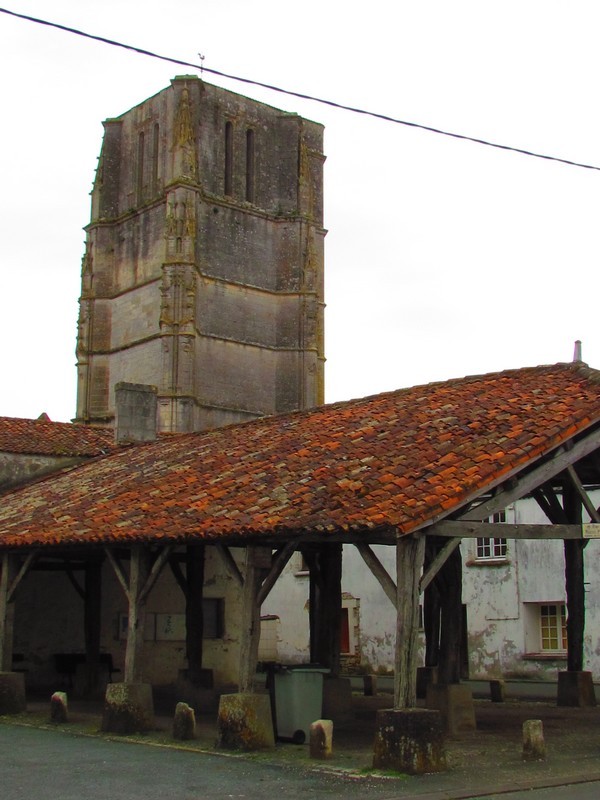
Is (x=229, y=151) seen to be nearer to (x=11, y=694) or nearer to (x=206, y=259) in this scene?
(x=206, y=259)

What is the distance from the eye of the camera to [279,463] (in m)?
15.4

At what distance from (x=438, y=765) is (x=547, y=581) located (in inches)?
619

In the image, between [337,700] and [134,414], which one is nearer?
[337,700]

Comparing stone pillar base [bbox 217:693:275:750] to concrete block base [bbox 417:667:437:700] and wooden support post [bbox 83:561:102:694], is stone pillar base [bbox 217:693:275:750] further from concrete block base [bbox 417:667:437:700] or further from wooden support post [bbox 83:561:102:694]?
wooden support post [bbox 83:561:102:694]

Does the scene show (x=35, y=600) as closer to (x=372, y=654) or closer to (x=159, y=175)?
(x=372, y=654)

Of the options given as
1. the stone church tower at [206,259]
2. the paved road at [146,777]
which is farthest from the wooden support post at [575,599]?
the stone church tower at [206,259]

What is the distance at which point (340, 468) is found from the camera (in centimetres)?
1400

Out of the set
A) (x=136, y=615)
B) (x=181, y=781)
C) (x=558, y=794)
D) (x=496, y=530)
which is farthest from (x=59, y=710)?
(x=558, y=794)

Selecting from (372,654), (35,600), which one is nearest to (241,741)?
(35,600)

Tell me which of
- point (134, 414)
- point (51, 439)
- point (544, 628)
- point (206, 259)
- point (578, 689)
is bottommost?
point (578, 689)

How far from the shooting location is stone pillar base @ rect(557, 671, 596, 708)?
1712 centimetres

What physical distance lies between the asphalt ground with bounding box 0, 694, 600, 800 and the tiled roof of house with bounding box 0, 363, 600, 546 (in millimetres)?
2402

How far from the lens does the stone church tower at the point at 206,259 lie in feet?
161

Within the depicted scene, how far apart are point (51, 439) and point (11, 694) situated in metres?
9.29
